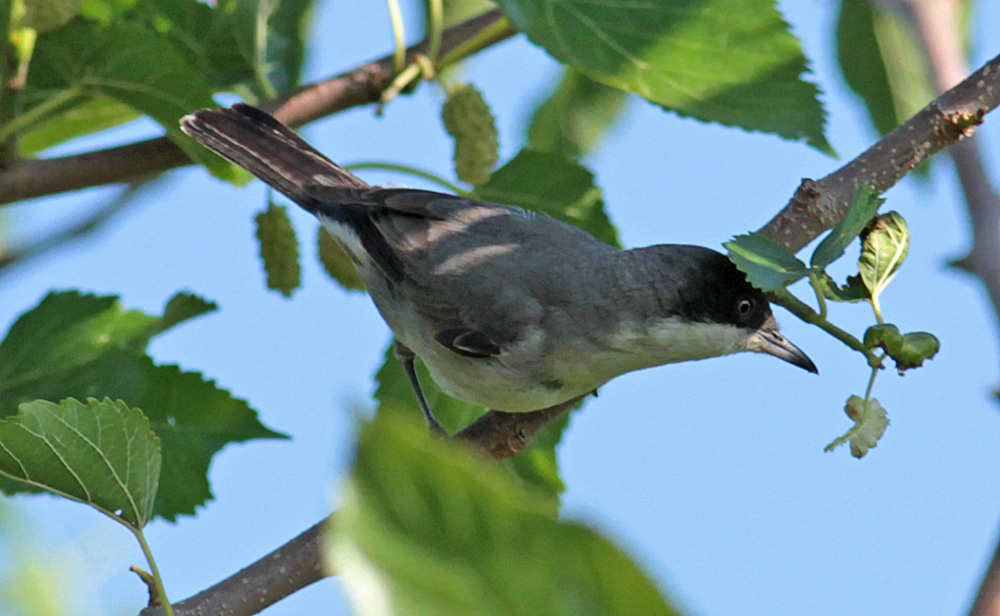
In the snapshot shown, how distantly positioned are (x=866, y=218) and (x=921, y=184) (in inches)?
75.2

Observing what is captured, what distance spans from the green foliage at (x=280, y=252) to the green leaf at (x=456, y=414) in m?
0.44

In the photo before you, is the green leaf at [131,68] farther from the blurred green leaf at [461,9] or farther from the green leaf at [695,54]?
the blurred green leaf at [461,9]

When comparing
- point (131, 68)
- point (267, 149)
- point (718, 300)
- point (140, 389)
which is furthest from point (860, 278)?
point (267, 149)

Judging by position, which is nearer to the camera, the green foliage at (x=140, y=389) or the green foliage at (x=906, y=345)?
the green foliage at (x=906, y=345)

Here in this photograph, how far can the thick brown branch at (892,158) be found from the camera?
99.4 inches

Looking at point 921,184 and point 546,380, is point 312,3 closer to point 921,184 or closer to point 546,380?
point 546,380

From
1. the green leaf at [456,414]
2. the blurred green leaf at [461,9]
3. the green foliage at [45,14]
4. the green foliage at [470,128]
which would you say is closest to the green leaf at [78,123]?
the green foliage at [45,14]

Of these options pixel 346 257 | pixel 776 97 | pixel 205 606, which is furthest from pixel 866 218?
pixel 346 257

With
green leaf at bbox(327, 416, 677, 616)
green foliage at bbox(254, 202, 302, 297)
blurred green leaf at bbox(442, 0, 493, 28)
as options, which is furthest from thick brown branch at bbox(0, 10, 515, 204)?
green leaf at bbox(327, 416, 677, 616)

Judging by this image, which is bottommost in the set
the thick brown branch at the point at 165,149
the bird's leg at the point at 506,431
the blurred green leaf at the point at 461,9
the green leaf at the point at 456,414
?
the green leaf at the point at 456,414

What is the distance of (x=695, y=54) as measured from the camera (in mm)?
2930

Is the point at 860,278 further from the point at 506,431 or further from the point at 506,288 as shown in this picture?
the point at 506,288

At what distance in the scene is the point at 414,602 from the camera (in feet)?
2.29

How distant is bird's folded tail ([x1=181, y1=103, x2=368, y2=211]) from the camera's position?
11.1 ft
